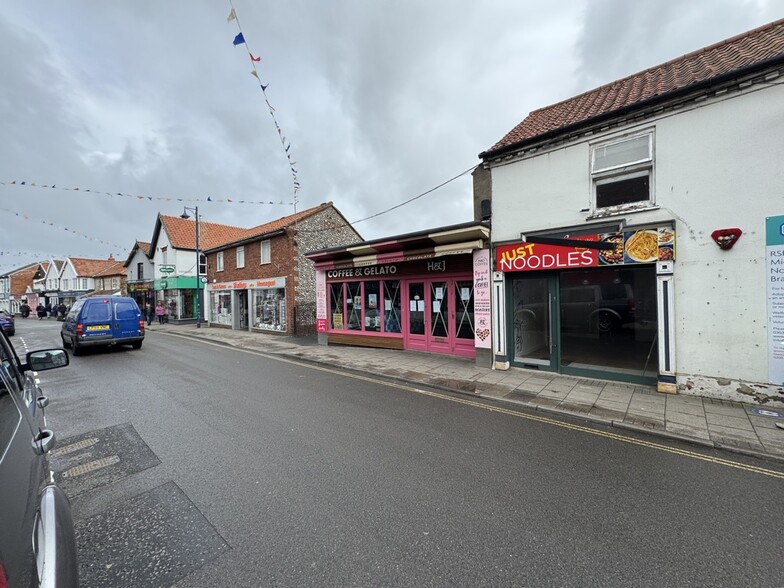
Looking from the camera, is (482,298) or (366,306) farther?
(366,306)

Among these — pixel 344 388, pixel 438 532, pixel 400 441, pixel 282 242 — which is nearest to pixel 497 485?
pixel 438 532

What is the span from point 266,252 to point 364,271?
319 inches

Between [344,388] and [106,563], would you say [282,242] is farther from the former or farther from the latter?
[106,563]

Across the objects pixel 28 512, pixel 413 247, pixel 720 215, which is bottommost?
pixel 28 512

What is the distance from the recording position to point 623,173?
22.8 ft

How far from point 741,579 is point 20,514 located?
413 cm

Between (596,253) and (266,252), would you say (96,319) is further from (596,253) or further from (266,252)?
(596,253)

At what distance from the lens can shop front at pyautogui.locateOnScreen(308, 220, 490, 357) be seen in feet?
29.2

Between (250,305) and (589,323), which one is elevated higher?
(250,305)

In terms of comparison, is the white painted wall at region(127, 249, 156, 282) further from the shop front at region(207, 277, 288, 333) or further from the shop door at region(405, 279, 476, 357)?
the shop door at region(405, 279, 476, 357)

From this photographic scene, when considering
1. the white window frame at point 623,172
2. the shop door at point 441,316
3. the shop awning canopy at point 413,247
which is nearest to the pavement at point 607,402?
the shop door at point 441,316

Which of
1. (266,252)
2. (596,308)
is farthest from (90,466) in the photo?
(266,252)

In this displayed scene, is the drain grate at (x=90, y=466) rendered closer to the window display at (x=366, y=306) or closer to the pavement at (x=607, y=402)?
the pavement at (x=607, y=402)

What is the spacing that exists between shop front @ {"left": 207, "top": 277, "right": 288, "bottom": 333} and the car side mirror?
13146 millimetres
